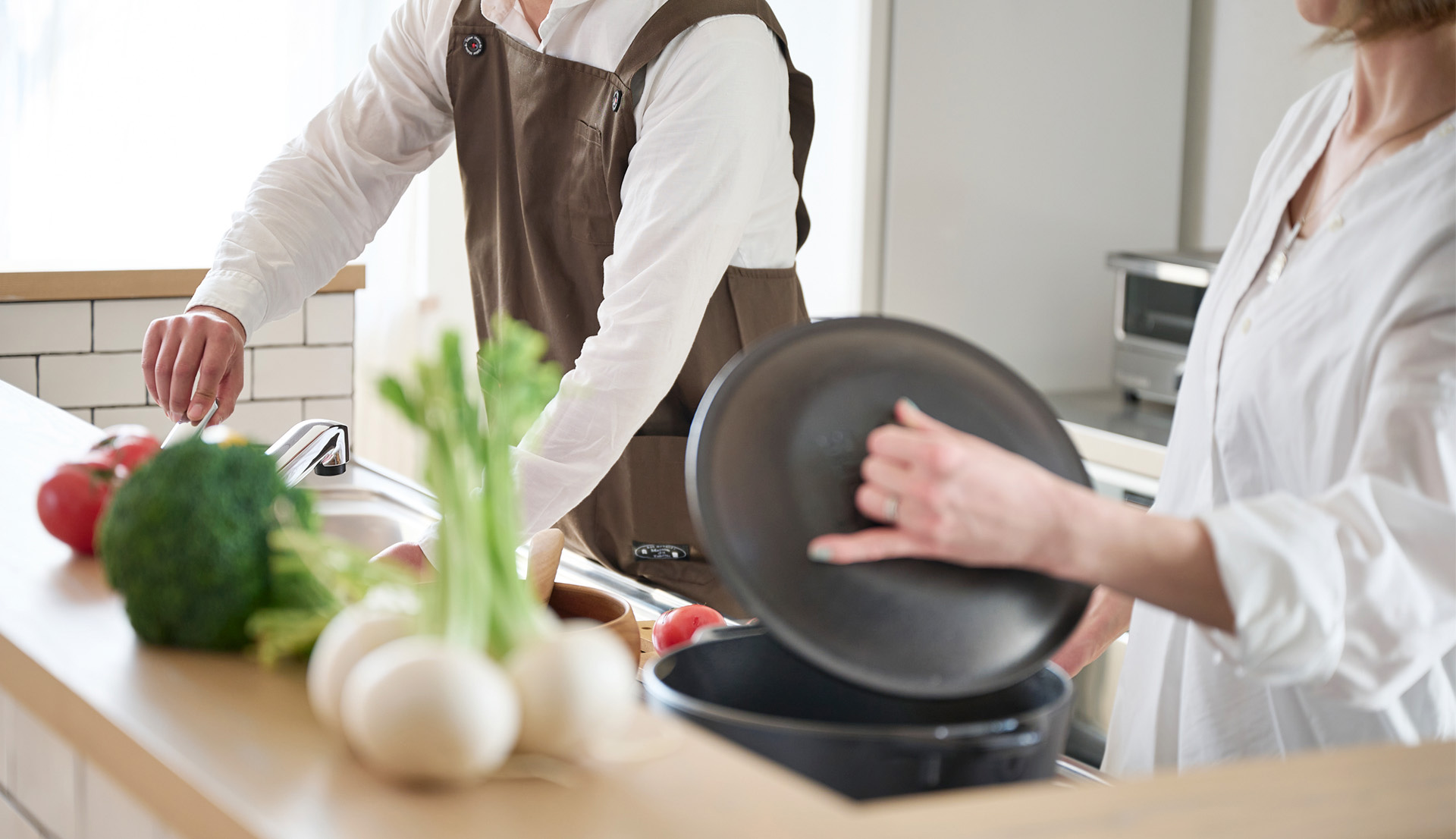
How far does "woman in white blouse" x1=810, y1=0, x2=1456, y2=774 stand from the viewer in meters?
0.67

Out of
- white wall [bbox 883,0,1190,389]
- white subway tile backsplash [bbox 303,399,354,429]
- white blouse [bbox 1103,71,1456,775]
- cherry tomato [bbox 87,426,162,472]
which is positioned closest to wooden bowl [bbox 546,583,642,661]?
cherry tomato [bbox 87,426,162,472]

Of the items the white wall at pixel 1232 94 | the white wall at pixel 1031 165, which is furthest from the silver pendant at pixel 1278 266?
the white wall at pixel 1232 94

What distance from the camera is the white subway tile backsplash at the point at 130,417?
1975 millimetres

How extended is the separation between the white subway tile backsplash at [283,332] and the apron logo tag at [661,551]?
0.81 meters

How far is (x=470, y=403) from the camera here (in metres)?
0.58

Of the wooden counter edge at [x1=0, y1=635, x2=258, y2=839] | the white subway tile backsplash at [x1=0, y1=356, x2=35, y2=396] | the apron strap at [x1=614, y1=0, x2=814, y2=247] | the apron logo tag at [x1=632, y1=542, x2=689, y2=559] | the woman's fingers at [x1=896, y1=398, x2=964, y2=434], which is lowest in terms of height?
the apron logo tag at [x1=632, y1=542, x2=689, y2=559]

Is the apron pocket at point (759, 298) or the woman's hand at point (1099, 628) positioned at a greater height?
the apron pocket at point (759, 298)

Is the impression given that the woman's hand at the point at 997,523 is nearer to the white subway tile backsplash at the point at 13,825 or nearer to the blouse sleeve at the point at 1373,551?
the blouse sleeve at the point at 1373,551

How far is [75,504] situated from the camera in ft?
2.83

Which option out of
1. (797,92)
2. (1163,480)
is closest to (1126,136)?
(797,92)

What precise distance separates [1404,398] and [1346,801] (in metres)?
0.30

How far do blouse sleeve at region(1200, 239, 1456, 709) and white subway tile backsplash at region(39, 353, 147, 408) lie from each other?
5.48ft

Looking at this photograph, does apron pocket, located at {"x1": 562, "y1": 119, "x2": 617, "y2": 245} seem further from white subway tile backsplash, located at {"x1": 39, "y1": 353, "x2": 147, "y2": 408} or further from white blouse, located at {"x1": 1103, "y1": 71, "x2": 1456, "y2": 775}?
white subway tile backsplash, located at {"x1": 39, "y1": 353, "x2": 147, "y2": 408}

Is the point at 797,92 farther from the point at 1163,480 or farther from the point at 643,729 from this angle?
the point at 643,729
